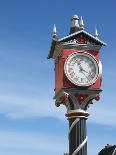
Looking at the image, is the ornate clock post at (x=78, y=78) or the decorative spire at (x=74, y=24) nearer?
the ornate clock post at (x=78, y=78)

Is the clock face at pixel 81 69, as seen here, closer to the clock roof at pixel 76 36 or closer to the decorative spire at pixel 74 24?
the clock roof at pixel 76 36

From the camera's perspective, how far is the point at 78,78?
25.6m

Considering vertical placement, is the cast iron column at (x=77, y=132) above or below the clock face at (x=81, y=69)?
below

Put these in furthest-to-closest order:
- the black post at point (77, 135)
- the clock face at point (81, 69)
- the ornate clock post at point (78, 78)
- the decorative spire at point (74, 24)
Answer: the decorative spire at point (74, 24) < the clock face at point (81, 69) < the ornate clock post at point (78, 78) < the black post at point (77, 135)

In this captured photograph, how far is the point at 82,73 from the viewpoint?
25.7 meters

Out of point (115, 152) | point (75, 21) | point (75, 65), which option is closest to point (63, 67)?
point (75, 65)

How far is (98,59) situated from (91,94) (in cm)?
166

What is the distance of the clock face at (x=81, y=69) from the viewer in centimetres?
2558

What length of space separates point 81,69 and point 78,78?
16.8 inches

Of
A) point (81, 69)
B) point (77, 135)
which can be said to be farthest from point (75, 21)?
point (77, 135)

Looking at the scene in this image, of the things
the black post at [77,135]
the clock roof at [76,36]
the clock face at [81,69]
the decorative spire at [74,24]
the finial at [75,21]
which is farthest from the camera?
the finial at [75,21]

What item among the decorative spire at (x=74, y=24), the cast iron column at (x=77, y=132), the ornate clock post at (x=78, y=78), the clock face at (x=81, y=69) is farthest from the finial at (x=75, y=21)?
the cast iron column at (x=77, y=132)

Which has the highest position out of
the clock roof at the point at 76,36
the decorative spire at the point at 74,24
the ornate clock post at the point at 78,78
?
the decorative spire at the point at 74,24

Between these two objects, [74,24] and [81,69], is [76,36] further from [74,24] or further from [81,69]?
[81,69]
